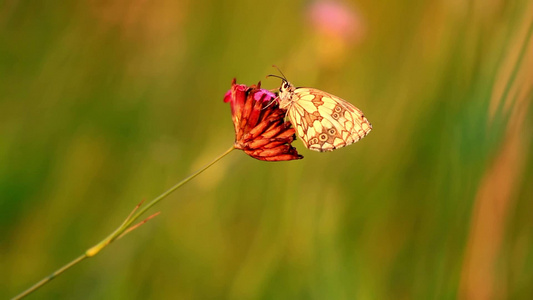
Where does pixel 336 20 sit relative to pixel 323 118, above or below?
above

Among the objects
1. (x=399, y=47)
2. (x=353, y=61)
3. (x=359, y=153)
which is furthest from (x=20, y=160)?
(x=399, y=47)

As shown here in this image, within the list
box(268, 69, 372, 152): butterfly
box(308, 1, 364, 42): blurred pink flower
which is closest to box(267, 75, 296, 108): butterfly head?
box(268, 69, 372, 152): butterfly

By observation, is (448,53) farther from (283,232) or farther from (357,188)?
(283,232)

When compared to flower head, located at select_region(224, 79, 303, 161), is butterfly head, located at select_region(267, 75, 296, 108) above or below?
above

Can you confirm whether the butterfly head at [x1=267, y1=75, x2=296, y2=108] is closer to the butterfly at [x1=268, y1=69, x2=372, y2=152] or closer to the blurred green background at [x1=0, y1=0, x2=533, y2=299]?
the butterfly at [x1=268, y1=69, x2=372, y2=152]

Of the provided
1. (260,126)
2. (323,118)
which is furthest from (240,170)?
(260,126)

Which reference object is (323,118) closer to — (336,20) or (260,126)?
(260,126)

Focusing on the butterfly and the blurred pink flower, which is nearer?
the butterfly

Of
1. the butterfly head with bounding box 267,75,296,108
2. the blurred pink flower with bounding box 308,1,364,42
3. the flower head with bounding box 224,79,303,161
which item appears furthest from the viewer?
the blurred pink flower with bounding box 308,1,364,42
